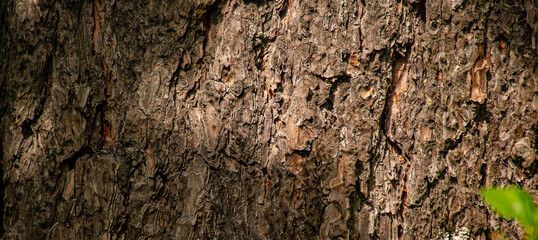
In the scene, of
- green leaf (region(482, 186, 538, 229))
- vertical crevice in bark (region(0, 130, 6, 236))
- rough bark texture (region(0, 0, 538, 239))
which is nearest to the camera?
green leaf (region(482, 186, 538, 229))

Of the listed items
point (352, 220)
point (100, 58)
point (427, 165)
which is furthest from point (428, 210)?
point (100, 58)

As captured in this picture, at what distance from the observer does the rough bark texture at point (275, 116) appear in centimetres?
121

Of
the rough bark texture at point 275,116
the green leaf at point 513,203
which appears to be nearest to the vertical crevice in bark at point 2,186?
the rough bark texture at point 275,116

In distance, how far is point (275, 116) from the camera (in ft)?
4.12

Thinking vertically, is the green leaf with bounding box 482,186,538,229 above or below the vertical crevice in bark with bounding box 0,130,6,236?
above

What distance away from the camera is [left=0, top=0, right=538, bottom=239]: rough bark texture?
1209 mm

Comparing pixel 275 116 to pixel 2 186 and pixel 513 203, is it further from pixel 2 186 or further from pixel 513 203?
pixel 2 186

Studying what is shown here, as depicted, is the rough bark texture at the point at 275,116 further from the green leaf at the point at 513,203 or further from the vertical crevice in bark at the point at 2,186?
the green leaf at the point at 513,203

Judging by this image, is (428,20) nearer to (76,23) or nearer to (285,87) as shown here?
(285,87)

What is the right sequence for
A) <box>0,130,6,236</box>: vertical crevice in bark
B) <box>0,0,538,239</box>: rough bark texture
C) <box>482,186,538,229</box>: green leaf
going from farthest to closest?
<box>0,130,6,236</box>: vertical crevice in bark
<box>0,0,538,239</box>: rough bark texture
<box>482,186,538,229</box>: green leaf

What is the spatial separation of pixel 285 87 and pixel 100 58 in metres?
0.63

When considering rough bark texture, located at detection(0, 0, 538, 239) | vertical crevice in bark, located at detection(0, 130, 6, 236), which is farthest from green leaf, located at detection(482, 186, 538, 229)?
vertical crevice in bark, located at detection(0, 130, 6, 236)

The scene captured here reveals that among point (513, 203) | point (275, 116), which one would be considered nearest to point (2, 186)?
point (275, 116)

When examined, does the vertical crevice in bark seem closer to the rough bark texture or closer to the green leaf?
the rough bark texture
